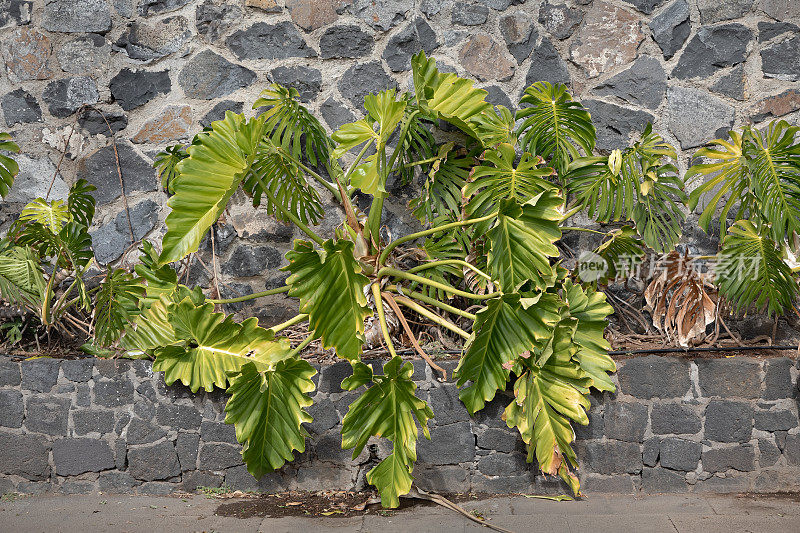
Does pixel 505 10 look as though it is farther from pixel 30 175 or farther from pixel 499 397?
pixel 30 175

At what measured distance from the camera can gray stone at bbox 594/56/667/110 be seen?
9.89 feet

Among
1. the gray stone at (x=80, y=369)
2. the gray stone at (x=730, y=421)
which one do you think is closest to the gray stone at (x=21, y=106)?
the gray stone at (x=80, y=369)

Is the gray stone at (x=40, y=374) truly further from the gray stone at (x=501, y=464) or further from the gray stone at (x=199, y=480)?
the gray stone at (x=501, y=464)

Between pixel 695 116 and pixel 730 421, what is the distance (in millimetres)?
1310

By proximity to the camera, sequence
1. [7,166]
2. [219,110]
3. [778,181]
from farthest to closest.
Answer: [219,110] → [7,166] → [778,181]

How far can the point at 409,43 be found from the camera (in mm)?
3078

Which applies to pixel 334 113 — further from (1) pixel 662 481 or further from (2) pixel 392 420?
(1) pixel 662 481

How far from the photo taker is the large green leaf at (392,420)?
2.22m

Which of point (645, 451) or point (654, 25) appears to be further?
point (654, 25)

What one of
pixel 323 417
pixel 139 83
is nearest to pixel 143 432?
pixel 323 417

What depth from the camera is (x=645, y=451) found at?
2529 mm

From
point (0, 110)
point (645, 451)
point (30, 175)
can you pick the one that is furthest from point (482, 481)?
point (0, 110)

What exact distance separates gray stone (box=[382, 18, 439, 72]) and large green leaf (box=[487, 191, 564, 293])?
1.13m

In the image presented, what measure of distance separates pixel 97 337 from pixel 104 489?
579mm
